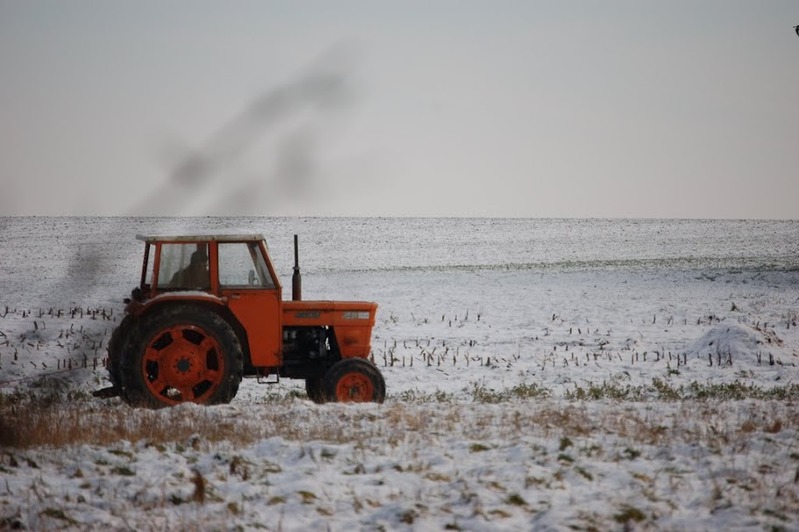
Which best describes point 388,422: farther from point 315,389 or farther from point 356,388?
point 315,389

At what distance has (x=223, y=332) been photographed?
26.4 feet

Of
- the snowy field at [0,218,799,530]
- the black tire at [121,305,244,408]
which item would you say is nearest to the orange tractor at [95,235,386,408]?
the black tire at [121,305,244,408]

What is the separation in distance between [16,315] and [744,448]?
16.3 meters

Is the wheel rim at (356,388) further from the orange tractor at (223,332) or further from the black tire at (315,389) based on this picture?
the black tire at (315,389)

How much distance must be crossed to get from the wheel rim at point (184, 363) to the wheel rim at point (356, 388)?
1.36 meters

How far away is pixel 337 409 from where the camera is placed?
7758 mm

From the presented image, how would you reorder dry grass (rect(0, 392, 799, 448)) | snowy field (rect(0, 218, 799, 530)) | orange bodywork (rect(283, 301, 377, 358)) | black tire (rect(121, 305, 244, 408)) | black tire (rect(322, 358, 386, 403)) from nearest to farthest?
1. snowy field (rect(0, 218, 799, 530))
2. dry grass (rect(0, 392, 799, 448))
3. black tire (rect(121, 305, 244, 408))
4. black tire (rect(322, 358, 386, 403))
5. orange bodywork (rect(283, 301, 377, 358))

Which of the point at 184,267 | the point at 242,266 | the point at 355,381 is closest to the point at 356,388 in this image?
the point at 355,381

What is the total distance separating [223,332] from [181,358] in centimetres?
54

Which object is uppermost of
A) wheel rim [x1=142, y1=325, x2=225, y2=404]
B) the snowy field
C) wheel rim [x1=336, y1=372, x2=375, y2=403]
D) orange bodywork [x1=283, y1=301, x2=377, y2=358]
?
orange bodywork [x1=283, y1=301, x2=377, y2=358]

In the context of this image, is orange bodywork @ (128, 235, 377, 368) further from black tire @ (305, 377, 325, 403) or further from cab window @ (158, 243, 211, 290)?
black tire @ (305, 377, 325, 403)

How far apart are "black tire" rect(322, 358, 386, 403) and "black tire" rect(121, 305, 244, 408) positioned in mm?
1085

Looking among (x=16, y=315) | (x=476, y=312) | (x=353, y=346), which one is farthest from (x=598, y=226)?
(x=353, y=346)

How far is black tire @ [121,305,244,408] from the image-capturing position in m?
8.00
